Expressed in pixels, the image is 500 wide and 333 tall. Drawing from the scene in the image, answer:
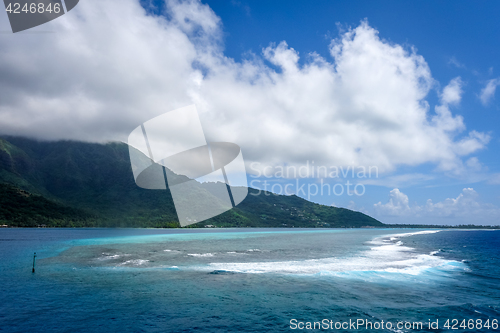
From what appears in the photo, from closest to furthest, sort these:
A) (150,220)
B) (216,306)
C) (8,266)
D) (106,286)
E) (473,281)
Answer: (216,306)
(106,286)
(473,281)
(8,266)
(150,220)

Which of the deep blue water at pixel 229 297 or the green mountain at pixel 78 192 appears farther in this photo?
the green mountain at pixel 78 192

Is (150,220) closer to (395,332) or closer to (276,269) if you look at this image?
(276,269)

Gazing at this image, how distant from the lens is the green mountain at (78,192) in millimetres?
108250

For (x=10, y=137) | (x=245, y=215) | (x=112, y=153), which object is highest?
(x=10, y=137)

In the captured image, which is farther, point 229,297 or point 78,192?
point 78,192

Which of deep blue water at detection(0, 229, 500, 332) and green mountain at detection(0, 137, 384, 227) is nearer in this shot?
deep blue water at detection(0, 229, 500, 332)

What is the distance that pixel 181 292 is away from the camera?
16.1 metres

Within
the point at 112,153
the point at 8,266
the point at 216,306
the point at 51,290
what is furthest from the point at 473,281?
the point at 112,153

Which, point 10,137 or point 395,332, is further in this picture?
point 10,137

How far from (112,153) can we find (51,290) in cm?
19235

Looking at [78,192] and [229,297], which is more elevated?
[78,192]

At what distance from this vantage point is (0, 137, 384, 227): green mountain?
108250 millimetres

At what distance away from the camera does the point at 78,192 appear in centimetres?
14862

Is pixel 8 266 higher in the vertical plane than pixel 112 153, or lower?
lower
